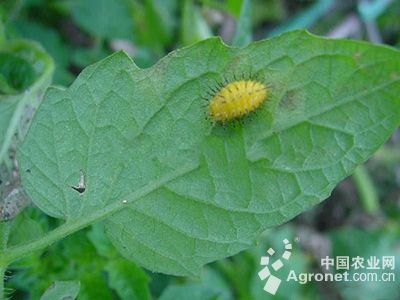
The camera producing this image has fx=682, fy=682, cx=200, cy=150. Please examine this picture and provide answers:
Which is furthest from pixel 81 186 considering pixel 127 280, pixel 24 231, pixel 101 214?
pixel 127 280

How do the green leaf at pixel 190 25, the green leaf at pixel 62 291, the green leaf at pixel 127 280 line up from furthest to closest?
the green leaf at pixel 190 25
the green leaf at pixel 127 280
the green leaf at pixel 62 291

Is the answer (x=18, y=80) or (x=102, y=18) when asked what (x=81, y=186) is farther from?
(x=102, y=18)

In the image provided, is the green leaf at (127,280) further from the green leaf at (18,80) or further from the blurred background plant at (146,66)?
the green leaf at (18,80)

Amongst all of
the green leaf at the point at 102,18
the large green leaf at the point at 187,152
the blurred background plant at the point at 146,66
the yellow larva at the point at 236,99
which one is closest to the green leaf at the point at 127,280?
the blurred background plant at the point at 146,66

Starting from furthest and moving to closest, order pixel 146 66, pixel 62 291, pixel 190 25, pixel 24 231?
pixel 190 25, pixel 146 66, pixel 24 231, pixel 62 291

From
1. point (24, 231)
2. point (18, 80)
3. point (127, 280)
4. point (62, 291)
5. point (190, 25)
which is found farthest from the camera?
point (190, 25)
